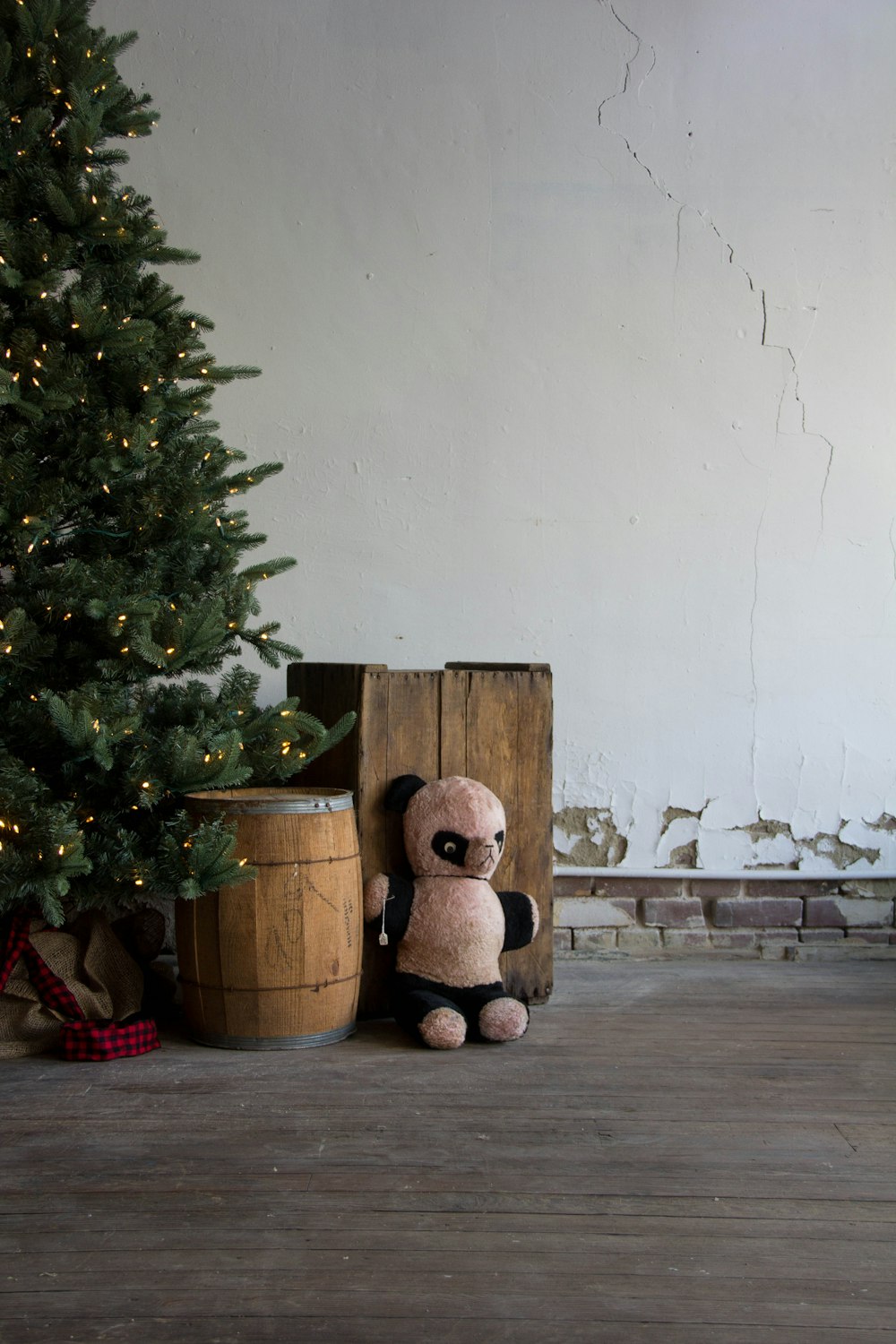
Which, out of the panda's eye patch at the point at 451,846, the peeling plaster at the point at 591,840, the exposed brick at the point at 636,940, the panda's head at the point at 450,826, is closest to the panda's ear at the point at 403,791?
the panda's head at the point at 450,826

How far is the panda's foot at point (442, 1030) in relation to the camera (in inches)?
93.0

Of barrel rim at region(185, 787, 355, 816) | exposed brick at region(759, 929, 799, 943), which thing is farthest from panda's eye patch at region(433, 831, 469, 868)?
exposed brick at region(759, 929, 799, 943)

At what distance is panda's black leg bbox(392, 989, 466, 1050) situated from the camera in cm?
236

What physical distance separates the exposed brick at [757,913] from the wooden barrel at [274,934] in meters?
1.29

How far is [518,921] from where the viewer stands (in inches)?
103

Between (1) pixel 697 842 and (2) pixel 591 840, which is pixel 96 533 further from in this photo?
(1) pixel 697 842

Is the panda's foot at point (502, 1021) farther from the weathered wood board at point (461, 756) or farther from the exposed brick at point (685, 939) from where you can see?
the exposed brick at point (685, 939)

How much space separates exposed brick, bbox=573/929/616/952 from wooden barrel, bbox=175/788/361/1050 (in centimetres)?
98

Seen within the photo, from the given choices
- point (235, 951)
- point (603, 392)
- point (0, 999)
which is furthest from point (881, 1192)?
point (603, 392)

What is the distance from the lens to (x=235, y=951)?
2320 mm

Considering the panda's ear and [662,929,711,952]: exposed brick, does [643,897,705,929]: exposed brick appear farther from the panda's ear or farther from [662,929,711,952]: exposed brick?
the panda's ear

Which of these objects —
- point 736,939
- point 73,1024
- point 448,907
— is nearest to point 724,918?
point 736,939

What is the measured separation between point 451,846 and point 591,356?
153 centimetres

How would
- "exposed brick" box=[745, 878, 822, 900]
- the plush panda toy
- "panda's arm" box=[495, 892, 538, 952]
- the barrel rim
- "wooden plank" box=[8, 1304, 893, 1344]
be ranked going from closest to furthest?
"wooden plank" box=[8, 1304, 893, 1344] < the barrel rim < the plush panda toy < "panda's arm" box=[495, 892, 538, 952] < "exposed brick" box=[745, 878, 822, 900]
